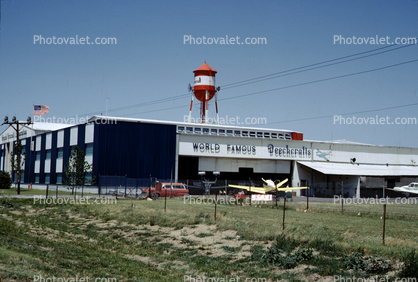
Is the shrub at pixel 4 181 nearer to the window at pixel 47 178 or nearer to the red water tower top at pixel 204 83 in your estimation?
the window at pixel 47 178

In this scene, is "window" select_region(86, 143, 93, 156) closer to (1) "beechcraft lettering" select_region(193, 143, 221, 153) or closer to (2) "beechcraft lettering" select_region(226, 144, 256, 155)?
(1) "beechcraft lettering" select_region(193, 143, 221, 153)

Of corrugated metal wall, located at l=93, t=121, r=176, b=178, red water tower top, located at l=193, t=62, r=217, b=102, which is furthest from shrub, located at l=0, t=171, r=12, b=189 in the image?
red water tower top, located at l=193, t=62, r=217, b=102

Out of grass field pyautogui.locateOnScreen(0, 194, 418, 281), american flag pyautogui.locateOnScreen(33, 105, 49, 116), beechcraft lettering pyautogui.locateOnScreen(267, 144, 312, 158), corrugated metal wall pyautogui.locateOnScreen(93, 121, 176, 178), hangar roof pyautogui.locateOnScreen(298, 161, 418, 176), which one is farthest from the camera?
american flag pyautogui.locateOnScreen(33, 105, 49, 116)

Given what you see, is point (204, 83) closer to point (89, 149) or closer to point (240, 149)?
point (240, 149)

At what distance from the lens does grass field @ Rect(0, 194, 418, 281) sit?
516 inches

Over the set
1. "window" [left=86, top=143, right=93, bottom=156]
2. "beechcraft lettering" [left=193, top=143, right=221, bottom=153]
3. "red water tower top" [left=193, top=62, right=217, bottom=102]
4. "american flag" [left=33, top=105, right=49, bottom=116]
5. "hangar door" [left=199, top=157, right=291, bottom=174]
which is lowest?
"hangar door" [left=199, top=157, right=291, bottom=174]

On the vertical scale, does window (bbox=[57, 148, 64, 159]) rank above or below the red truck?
above

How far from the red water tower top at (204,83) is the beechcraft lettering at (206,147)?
1524cm

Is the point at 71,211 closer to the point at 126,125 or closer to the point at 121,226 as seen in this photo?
the point at 121,226

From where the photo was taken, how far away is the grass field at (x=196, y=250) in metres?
13.1

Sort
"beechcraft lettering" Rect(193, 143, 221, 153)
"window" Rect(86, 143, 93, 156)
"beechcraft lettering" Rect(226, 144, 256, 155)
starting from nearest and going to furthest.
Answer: "window" Rect(86, 143, 93, 156)
"beechcraft lettering" Rect(193, 143, 221, 153)
"beechcraft lettering" Rect(226, 144, 256, 155)

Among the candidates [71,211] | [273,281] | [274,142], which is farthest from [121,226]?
[274,142]

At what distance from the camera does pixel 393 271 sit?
12516 mm

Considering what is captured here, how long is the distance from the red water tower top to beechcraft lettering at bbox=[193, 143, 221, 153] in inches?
600
